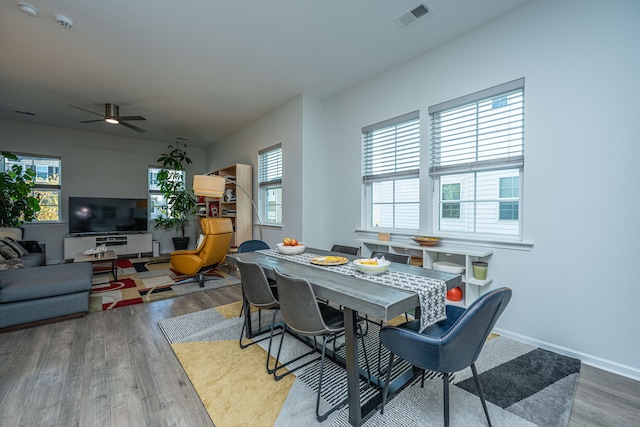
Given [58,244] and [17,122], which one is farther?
[58,244]

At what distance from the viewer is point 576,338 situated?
220cm

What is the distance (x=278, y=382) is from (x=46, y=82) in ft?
16.8

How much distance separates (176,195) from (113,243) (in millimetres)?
1763

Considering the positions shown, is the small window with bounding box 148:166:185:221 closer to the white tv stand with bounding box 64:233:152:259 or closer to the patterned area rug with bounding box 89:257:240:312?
the white tv stand with bounding box 64:233:152:259

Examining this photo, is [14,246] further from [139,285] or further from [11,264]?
[139,285]

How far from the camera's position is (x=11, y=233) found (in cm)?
466

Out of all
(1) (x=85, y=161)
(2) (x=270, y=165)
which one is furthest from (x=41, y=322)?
(1) (x=85, y=161)

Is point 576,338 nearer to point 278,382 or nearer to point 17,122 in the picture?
point 278,382

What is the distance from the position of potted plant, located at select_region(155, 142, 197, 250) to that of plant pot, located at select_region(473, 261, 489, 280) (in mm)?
6686

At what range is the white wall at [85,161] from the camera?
225 inches

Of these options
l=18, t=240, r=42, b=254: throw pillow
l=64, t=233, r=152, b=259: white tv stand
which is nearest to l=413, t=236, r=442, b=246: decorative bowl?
l=18, t=240, r=42, b=254: throw pillow

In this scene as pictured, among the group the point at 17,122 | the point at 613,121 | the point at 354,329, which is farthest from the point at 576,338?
the point at 17,122

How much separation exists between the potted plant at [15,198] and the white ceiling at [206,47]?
48.7 inches

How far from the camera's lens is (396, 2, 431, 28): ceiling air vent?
246cm
